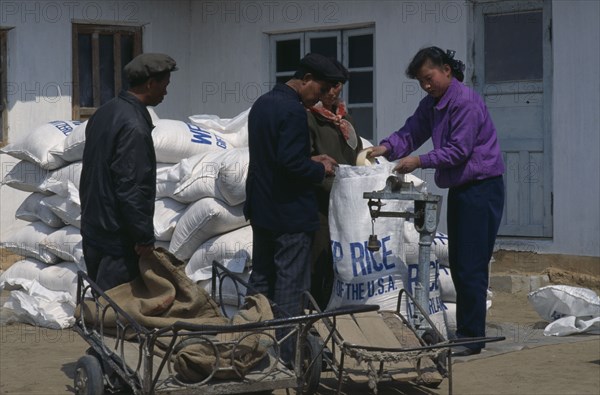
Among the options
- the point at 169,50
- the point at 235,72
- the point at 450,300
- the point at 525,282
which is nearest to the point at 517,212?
the point at 525,282

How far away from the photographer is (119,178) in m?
5.48

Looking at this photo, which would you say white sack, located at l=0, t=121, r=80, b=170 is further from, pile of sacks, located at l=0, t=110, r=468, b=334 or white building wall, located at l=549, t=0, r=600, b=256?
white building wall, located at l=549, t=0, r=600, b=256

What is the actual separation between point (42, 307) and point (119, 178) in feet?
9.23

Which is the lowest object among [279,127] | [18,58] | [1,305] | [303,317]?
[1,305]

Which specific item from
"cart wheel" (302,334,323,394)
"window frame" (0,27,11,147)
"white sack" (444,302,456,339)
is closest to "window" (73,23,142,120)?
"window frame" (0,27,11,147)

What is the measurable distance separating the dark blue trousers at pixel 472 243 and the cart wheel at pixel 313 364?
1333 millimetres

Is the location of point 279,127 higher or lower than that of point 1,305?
higher

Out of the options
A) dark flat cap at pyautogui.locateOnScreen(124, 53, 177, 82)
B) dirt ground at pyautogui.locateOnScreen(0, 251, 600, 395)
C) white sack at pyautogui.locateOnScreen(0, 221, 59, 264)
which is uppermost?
dark flat cap at pyautogui.locateOnScreen(124, 53, 177, 82)

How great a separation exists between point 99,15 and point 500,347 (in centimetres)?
646

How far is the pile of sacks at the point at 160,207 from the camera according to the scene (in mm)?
7211

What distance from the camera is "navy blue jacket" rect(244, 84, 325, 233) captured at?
18.7 feet

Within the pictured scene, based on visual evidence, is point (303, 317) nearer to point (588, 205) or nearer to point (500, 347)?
point (500, 347)

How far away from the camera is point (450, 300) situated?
7129 millimetres

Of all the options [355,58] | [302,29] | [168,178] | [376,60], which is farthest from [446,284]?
[302,29]
